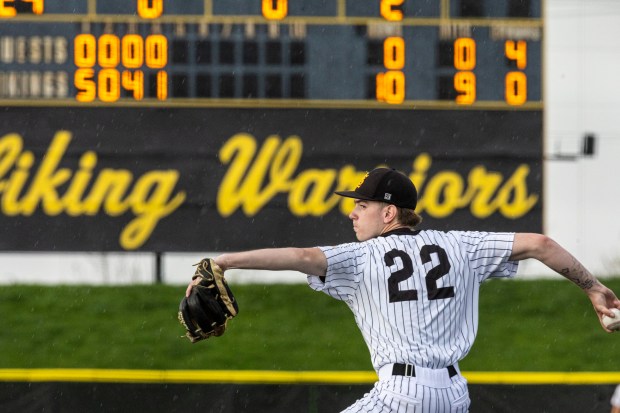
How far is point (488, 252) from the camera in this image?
3.94 m

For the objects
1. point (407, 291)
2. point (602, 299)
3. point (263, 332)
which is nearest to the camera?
point (407, 291)

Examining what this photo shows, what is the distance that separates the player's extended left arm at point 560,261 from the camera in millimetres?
3852

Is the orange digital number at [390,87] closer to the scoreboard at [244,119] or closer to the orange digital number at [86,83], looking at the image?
the scoreboard at [244,119]

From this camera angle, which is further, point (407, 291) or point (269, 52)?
point (269, 52)

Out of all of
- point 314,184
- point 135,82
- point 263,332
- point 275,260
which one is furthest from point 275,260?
point 135,82

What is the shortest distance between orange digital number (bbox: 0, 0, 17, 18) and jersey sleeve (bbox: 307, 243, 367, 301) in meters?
7.30

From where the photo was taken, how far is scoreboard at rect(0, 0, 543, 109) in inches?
408

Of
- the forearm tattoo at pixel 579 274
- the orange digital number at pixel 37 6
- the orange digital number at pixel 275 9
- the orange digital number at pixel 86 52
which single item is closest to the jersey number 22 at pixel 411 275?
the forearm tattoo at pixel 579 274

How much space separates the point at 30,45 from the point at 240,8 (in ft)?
5.83

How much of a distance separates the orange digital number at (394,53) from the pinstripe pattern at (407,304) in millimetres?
6632

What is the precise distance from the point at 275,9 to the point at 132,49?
123 cm

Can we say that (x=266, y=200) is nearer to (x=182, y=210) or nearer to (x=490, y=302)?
(x=182, y=210)

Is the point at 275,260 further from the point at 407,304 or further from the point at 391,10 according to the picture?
the point at 391,10

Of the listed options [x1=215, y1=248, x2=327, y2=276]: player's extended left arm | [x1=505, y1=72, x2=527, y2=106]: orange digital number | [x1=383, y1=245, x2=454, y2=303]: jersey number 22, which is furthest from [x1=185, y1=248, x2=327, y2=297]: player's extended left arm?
[x1=505, y1=72, x2=527, y2=106]: orange digital number
